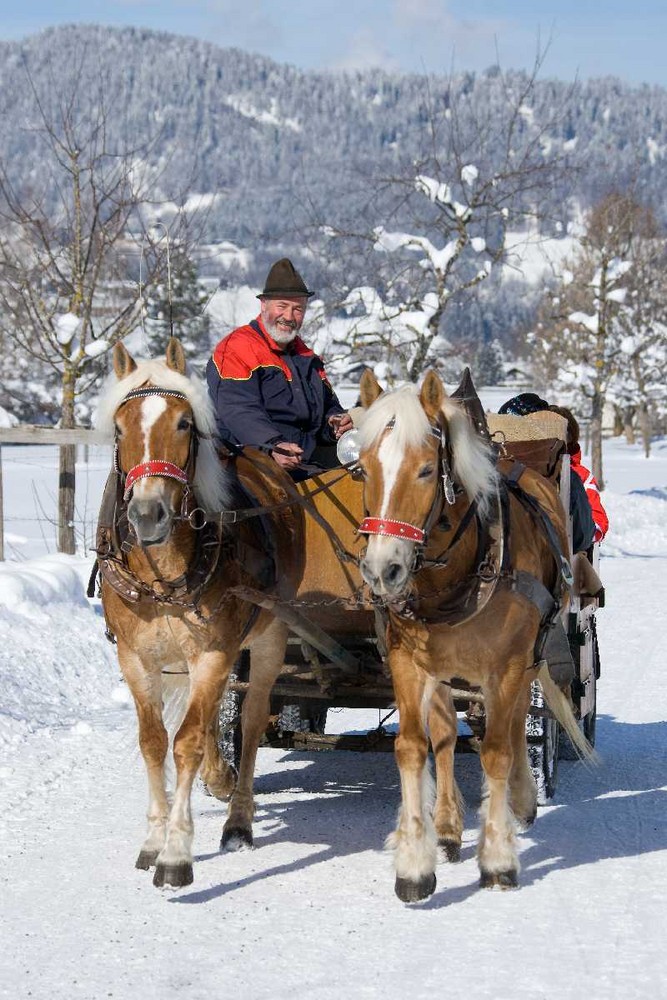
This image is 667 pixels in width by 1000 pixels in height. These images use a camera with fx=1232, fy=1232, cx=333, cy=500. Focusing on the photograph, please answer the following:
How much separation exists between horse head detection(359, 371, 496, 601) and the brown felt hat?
188 centimetres

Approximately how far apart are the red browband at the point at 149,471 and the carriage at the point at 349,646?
103 cm

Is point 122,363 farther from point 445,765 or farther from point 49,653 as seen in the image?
point 49,653

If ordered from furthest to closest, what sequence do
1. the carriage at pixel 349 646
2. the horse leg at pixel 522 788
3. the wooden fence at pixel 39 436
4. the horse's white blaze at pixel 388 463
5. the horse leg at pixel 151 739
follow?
the wooden fence at pixel 39 436 < the carriage at pixel 349 646 < the horse leg at pixel 522 788 < the horse leg at pixel 151 739 < the horse's white blaze at pixel 388 463

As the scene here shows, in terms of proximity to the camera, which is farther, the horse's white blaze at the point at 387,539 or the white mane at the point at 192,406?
the white mane at the point at 192,406

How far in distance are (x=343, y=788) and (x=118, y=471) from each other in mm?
2758

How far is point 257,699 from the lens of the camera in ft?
19.0

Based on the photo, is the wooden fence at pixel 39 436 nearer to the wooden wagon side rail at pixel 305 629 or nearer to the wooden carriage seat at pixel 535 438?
the wooden carriage seat at pixel 535 438

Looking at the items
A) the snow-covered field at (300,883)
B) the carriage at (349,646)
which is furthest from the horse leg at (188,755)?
the carriage at (349,646)

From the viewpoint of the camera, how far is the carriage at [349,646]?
5766 millimetres

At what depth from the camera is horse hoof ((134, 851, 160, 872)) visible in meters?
5.04

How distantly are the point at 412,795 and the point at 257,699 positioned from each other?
1.26 metres

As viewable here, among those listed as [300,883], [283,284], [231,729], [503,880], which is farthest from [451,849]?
[283,284]

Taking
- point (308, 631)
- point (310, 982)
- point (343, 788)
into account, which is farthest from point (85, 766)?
point (310, 982)

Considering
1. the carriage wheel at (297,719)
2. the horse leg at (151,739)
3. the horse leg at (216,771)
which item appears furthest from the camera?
the carriage wheel at (297,719)
